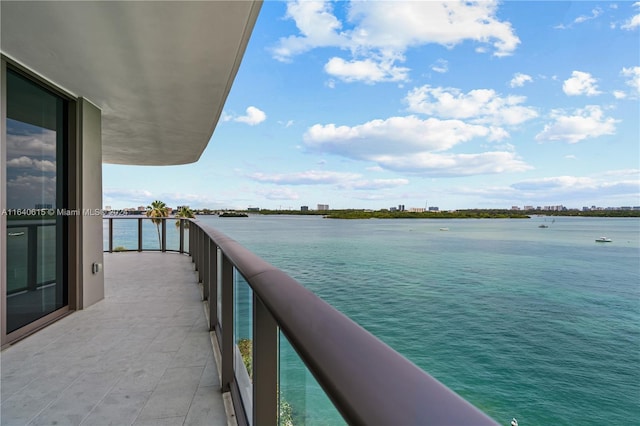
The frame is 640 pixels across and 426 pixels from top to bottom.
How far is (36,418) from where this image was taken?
209 cm

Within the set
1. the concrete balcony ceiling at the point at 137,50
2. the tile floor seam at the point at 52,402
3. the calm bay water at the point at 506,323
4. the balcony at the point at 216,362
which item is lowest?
the calm bay water at the point at 506,323

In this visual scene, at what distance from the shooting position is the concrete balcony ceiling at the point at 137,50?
249 cm

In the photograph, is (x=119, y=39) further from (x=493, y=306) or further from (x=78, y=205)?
(x=493, y=306)

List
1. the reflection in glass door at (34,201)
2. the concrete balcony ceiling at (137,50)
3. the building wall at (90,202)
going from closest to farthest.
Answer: the concrete balcony ceiling at (137,50)
the reflection in glass door at (34,201)
the building wall at (90,202)

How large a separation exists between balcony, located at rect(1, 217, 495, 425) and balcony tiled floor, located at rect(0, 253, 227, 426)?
0.03 feet

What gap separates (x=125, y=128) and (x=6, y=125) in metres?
2.32

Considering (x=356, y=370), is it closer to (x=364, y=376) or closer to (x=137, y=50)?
(x=364, y=376)

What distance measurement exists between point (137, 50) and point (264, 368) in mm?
3151

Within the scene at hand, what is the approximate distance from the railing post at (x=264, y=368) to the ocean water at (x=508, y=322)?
89mm

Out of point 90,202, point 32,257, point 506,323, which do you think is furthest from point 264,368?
point 506,323

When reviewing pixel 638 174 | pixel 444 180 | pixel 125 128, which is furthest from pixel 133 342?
pixel 444 180

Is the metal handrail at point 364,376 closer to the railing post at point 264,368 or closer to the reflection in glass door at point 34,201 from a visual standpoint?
the railing post at point 264,368

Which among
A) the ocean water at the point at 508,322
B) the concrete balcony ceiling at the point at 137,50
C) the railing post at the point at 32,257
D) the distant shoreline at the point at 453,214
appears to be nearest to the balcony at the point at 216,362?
the ocean water at the point at 508,322

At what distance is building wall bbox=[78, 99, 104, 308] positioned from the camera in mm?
4285
